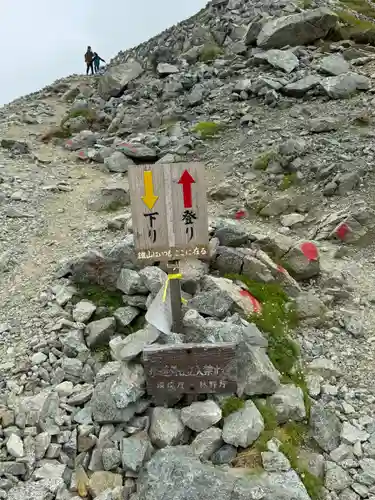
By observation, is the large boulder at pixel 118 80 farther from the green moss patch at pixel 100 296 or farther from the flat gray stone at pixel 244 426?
the flat gray stone at pixel 244 426

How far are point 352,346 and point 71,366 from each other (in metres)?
4.44

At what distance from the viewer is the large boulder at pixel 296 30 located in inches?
905

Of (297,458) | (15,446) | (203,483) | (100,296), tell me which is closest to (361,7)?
(100,296)

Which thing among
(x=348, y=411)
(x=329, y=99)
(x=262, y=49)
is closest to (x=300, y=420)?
(x=348, y=411)

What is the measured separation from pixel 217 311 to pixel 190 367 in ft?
4.71

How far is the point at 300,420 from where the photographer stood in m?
6.07

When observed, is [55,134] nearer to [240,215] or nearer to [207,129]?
[207,129]

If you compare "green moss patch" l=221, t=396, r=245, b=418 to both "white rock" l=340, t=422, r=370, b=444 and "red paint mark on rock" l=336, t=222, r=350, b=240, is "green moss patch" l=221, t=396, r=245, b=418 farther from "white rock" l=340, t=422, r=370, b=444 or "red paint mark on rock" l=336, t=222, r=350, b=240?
"red paint mark on rock" l=336, t=222, r=350, b=240

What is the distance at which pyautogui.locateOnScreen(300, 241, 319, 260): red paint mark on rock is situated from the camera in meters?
9.57

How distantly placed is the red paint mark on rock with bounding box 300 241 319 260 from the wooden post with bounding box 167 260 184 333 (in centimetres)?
406

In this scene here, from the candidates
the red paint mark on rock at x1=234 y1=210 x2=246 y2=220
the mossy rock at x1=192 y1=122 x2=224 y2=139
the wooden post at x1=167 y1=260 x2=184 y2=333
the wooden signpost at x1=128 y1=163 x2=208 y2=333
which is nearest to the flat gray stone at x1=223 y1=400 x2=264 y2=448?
the wooden post at x1=167 y1=260 x2=184 y2=333

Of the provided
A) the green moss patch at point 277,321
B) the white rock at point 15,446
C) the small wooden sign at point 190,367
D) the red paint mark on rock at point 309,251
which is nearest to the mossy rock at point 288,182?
the red paint mark on rock at point 309,251

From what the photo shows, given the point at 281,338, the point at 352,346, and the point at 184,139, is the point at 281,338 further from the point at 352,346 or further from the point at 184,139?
the point at 184,139

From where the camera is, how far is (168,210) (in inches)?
238
